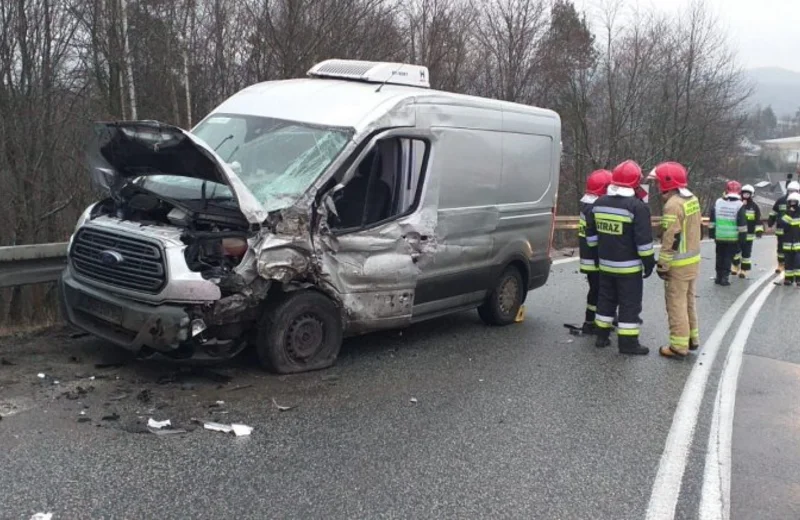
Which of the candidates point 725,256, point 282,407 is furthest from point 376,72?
point 725,256

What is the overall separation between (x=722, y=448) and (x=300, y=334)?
3.02 meters

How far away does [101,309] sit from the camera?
16.5 feet

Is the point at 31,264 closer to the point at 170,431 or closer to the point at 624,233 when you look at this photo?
the point at 170,431

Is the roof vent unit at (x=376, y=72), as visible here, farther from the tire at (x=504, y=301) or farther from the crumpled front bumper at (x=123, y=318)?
the crumpled front bumper at (x=123, y=318)

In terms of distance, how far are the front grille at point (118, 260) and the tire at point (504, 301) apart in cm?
369

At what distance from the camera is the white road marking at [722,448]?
3.66 meters

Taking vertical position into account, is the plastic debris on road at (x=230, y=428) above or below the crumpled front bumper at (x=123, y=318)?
below

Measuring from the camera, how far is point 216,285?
4.79 m

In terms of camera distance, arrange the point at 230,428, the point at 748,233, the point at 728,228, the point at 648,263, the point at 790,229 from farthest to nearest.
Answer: the point at 748,233 < the point at 790,229 < the point at 728,228 < the point at 648,263 < the point at 230,428

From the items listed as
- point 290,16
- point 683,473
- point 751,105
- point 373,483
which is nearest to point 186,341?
point 373,483

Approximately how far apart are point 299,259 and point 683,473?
2.90m

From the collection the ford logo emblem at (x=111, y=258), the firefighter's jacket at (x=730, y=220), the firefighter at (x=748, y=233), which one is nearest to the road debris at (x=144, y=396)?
the ford logo emblem at (x=111, y=258)

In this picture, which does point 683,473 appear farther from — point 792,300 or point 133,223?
point 792,300

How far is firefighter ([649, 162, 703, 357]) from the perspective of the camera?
6.87 metres
